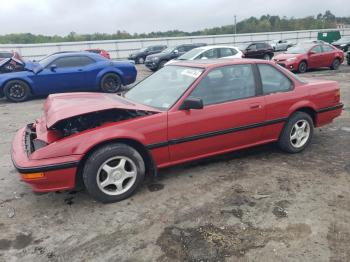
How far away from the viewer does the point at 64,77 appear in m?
10.6

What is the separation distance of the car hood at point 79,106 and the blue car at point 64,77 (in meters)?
6.25

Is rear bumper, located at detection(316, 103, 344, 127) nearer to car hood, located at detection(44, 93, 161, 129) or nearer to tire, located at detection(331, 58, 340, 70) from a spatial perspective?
car hood, located at detection(44, 93, 161, 129)

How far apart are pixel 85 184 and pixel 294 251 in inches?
83.0

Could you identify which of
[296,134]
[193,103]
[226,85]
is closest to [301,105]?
[296,134]

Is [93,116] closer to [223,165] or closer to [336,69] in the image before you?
[223,165]

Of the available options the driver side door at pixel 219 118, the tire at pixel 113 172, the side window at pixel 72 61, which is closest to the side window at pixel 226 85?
the driver side door at pixel 219 118

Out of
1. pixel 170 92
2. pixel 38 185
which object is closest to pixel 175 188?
pixel 170 92

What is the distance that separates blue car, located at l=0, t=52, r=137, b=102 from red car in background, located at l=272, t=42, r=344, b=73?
7605 millimetres

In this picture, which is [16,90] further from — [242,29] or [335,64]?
[242,29]

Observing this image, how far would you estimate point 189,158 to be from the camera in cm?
424

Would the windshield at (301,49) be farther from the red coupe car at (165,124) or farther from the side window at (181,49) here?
the red coupe car at (165,124)

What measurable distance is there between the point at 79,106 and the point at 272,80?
102 inches

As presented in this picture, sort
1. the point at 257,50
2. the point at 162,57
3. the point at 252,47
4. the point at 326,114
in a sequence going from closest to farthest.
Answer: the point at 326,114, the point at 162,57, the point at 257,50, the point at 252,47

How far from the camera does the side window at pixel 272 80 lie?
475cm
